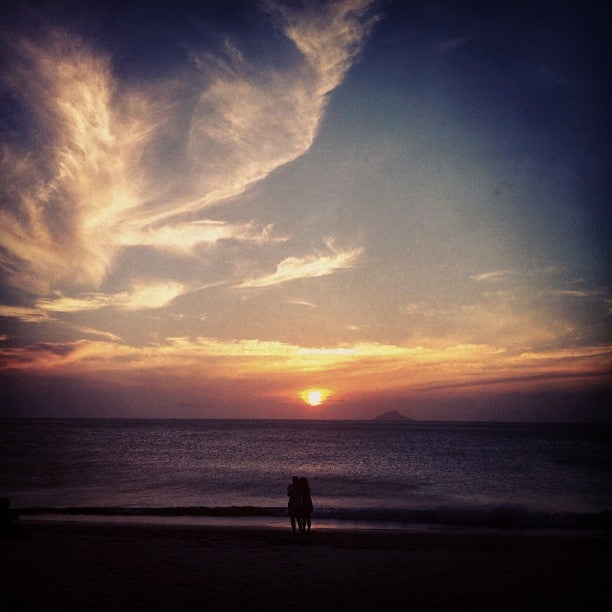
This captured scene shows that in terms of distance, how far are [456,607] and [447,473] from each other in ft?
110

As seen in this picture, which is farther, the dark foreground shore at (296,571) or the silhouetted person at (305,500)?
the silhouetted person at (305,500)

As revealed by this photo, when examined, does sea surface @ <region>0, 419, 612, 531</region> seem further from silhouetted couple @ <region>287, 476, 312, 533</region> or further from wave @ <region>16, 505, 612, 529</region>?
silhouetted couple @ <region>287, 476, 312, 533</region>

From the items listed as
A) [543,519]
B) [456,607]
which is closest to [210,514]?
[456,607]

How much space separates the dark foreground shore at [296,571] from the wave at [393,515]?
488cm

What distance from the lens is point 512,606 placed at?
8156 mm

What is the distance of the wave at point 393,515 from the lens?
63.9 feet

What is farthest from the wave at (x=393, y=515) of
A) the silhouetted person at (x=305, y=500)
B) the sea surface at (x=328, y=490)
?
the silhouetted person at (x=305, y=500)

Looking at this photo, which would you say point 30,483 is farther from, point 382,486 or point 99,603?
point 99,603

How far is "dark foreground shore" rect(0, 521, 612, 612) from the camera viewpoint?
8227 millimetres

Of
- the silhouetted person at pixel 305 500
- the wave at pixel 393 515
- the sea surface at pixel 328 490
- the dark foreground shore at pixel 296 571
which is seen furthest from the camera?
the sea surface at pixel 328 490

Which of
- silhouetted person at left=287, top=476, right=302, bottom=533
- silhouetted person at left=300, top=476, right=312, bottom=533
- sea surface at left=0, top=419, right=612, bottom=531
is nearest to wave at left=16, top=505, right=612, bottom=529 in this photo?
sea surface at left=0, top=419, right=612, bottom=531

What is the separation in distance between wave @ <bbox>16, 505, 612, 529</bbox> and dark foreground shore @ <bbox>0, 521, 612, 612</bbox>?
16.0 feet

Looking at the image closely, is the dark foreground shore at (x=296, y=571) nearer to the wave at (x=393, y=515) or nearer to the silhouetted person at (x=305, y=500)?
the silhouetted person at (x=305, y=500)

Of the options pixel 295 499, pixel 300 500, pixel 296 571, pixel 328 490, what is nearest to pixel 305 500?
pixel 300 500
